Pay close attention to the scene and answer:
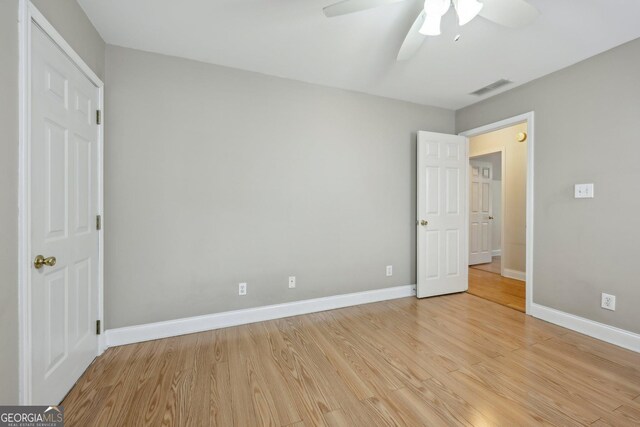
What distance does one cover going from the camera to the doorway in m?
3.76

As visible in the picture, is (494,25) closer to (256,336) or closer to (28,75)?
(28,75)

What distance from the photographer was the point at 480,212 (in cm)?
561

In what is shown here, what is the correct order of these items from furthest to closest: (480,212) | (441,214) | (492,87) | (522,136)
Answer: (480,212)
(522,136)
(441,214)
(492,87)

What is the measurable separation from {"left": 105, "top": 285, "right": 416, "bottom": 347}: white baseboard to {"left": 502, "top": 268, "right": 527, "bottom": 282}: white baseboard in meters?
2.29

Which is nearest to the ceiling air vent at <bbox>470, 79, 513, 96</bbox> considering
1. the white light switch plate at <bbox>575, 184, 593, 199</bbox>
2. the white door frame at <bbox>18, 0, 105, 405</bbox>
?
the white light switch plate at <bbox>575, 184, 593, 199</bbox>

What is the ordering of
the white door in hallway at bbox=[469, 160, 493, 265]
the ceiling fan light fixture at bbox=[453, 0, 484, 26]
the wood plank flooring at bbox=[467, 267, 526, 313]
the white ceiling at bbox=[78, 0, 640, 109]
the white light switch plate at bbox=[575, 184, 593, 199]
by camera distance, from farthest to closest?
the white door in hallway at bbox=[469, 160, 493, 265] < the wood plank flooring at bbox=[467, 267, 526, 313] < the white light switch plate at bbox=[575, 184, 593, 199] < the white ceiling at bbox=[78, 0, 640, 109] < the ceiling fan light fixture at bbox=[453, 0, 484, 26]

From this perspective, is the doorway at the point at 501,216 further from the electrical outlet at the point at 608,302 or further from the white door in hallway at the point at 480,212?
the electrical outlet at the point at 608,302

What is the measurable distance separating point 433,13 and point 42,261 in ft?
8.44

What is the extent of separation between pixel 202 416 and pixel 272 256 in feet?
4.83

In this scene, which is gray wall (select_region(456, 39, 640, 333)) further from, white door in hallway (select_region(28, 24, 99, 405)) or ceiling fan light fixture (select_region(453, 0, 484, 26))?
white door in hallway (select_region(28, 24, 99, 405))

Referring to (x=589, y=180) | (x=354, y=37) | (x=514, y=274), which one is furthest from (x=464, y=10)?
(x=514, y=274)

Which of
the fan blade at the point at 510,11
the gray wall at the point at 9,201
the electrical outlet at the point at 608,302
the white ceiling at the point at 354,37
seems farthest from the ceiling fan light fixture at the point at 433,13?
the electrical outlet at the point at 608,302

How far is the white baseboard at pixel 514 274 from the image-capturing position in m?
4.22

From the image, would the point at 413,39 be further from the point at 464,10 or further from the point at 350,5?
the point at 350,5
